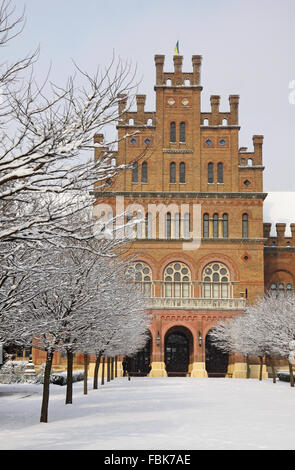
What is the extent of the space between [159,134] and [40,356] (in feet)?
66.7

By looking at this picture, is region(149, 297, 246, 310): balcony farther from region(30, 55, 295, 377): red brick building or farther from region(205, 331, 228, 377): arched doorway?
region(205, 331, 228, 377): arched doorway

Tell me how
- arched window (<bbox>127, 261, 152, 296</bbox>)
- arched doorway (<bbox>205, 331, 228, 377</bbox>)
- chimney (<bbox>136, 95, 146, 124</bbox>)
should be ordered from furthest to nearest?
arched doorway (<bbox>205, 331, 228, 377</bbox>), chimney (<bbox>136, 95, 146, 124</bbox>), arched window (<bbox>127, 261, 152, 296</bbox>)

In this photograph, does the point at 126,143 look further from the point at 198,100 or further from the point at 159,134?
the point at 198,100

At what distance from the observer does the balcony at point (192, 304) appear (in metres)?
50.8

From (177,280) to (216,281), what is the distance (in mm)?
3147

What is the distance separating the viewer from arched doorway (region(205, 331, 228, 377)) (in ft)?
172

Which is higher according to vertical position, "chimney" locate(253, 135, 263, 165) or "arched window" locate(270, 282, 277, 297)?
"chimney" locate(253, 135, 263, 165)

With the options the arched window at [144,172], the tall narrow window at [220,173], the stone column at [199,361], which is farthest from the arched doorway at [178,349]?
the tall narrow window at [220,173]

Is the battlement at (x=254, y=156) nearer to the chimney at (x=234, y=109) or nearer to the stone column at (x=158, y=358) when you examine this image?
the chimney at (x=234, y=109)

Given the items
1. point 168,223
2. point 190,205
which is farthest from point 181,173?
point 168,223

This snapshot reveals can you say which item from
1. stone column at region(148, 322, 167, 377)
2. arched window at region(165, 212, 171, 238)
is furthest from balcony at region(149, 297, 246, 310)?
arched window at region(165, 212, 171, 238)

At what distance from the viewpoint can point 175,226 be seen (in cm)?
5247

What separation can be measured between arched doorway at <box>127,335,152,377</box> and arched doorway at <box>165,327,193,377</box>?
60.8 inches
